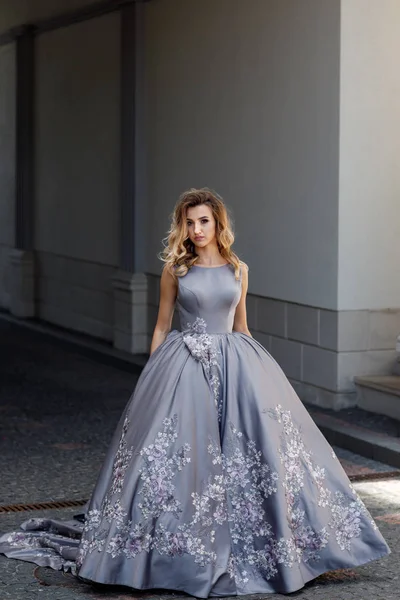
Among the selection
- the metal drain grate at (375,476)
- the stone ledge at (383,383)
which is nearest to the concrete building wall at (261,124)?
the stone ledge at (383,383)

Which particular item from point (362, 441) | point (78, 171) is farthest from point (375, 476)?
point (78, 171)

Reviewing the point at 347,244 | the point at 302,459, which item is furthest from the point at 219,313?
the point at 347,244

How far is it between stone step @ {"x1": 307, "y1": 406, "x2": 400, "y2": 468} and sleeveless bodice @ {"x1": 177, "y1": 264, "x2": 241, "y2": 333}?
2545mm

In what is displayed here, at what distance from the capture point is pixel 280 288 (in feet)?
29.8

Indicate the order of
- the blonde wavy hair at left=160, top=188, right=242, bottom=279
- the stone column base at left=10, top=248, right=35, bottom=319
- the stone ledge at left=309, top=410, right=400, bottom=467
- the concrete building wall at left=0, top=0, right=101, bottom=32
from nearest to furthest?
the blonde wavy hair at left=160, top=188, right=242, bottom=279
the stone ledge at left=309, top=410, right=400, bottom=467
the concrete building wall at left=0, top=0, right=101, bottom=32
the stone column base at left=10, top=248, right=35, bottom=319

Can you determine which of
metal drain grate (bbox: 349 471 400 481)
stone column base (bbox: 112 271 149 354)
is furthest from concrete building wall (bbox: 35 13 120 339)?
metal drain grate (bbox: 349 471 400 481)

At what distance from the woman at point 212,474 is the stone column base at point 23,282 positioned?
9712mm

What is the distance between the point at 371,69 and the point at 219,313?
3820 millimetres

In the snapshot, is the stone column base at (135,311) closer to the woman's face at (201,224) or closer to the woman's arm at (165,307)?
the woman's arm at (165,307)

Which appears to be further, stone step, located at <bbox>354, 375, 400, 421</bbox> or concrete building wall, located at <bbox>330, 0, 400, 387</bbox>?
concrete building wall, located at <bbox>330, 0, 400, 387</bbox>

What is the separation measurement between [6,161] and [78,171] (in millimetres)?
2526

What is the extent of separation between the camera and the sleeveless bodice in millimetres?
5000

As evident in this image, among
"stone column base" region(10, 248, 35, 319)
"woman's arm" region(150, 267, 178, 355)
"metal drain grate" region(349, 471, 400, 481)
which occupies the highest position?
"woman's arm" region(150, 267, 178, 355)

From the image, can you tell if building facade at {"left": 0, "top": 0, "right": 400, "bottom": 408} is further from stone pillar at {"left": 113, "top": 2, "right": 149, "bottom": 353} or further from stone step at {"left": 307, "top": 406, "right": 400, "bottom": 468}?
stone step at {"left": 307, "top": 406, "right": 400, "bottom": 468}
